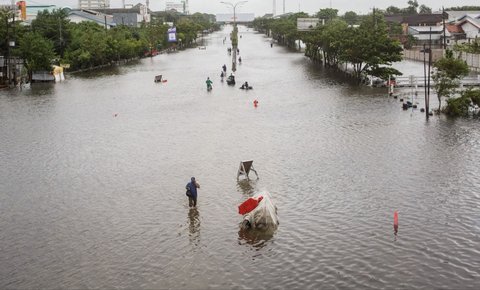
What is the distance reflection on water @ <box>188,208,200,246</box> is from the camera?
736 inches

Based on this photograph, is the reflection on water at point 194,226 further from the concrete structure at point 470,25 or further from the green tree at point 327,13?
the green tree at point 327,13

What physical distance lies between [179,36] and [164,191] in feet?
413

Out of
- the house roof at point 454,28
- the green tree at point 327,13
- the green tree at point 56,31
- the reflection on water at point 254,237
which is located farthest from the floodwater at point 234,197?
the green tree at point 327,13

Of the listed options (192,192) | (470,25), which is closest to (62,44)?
(192,192)

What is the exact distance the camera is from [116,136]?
35.6 m

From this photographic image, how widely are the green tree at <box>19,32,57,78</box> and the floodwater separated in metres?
20.0

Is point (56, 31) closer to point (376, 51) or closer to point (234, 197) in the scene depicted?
point (376, 51)

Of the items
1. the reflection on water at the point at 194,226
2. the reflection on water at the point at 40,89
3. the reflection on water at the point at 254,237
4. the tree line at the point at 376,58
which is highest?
the tree line at the point at 376,58

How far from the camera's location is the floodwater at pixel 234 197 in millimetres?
16484

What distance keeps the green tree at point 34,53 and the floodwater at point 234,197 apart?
20.0 m

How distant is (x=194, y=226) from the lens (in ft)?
65.3

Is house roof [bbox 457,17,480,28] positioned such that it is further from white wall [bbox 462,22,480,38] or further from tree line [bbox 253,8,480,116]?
tree line [bbox 253,8,480,116]

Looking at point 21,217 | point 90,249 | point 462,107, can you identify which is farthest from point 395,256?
point 462,107

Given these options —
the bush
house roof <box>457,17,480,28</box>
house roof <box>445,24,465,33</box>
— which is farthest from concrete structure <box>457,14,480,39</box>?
the bush
